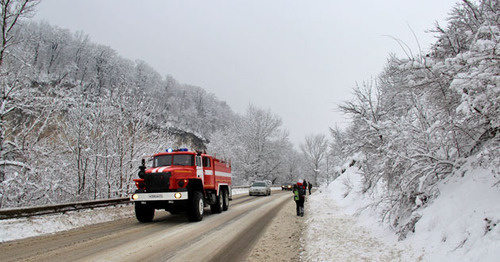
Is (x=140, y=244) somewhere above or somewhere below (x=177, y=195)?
below

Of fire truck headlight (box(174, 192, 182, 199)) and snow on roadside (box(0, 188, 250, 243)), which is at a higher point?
fire truck headlight (box(174, 192, 182, 199))

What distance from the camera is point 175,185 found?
403 inches

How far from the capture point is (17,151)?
11.4 metres

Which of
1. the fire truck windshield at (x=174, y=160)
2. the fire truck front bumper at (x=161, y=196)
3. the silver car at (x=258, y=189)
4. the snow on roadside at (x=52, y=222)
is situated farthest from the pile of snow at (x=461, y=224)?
the silver car at (x=258, y=189)

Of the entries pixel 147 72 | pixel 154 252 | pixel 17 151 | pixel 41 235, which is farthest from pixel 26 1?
pixel 147 72

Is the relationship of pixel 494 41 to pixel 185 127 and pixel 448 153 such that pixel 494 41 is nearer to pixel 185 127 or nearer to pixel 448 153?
pixel 448 153

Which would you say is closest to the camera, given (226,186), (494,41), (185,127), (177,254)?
(494,41)

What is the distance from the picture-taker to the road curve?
585 cm

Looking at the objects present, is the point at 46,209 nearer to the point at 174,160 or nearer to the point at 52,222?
the point at 52,222

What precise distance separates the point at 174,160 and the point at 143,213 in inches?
92.7

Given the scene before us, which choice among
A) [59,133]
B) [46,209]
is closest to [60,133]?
[59,133]

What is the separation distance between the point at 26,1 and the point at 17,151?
6215mm

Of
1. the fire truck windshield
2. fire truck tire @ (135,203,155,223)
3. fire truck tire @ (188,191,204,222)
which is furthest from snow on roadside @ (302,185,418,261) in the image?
fire truck tire @ (135,203,155,223)

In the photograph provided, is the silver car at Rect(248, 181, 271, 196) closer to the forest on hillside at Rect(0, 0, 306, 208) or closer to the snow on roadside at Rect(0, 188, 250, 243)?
the forest on hillside at Rect(0, 0, 306, 208)
